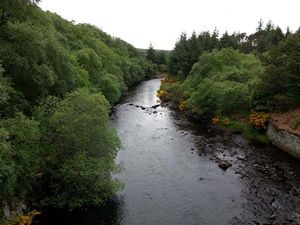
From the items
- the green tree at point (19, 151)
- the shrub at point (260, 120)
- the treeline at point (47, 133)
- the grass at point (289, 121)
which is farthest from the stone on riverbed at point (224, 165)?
the green tree at point (19, 151)

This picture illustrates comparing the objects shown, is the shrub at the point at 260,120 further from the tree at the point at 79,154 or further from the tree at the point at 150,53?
the tree at the point at 150,53

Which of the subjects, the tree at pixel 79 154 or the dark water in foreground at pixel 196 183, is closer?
the dark water in foreground at pixel 196 183

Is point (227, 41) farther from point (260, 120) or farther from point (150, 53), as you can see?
point (150, 53)

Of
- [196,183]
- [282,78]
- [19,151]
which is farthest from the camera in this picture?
[282,78]

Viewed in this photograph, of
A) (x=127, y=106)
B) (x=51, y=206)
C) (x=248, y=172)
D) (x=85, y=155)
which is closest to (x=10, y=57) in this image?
(x=85, y=155)

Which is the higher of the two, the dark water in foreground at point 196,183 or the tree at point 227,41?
the tree at point 227,41

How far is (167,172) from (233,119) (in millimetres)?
20669

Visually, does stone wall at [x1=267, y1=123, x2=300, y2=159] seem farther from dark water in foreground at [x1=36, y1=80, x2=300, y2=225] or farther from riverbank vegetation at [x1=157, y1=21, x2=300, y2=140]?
riverbank vegetation at [x1=157, y1=21, x2=300, y2=140]

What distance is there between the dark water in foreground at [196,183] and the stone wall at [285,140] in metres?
1.02

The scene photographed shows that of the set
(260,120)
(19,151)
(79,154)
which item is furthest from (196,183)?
(260,120)

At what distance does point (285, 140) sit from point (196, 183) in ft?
50.8

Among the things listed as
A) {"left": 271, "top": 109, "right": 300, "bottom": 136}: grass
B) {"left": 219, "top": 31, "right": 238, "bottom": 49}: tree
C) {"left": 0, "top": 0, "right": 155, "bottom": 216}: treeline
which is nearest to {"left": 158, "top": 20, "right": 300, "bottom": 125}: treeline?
{"left": 271, "top": 109, "right": 300, "bottom": 136}: grass

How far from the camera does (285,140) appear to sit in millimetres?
34781

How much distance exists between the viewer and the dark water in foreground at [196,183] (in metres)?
21.0
